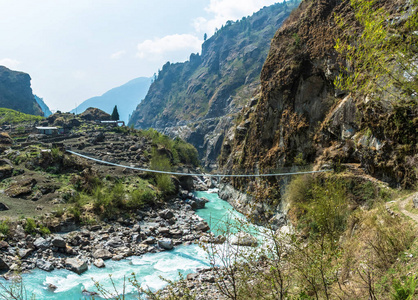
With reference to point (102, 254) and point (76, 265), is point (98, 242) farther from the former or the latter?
point (76, 265)

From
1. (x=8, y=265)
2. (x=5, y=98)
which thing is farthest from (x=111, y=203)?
Answer: (x=5, y=98)

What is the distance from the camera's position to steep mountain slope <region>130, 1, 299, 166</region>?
372 feet

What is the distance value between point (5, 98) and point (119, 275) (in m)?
117

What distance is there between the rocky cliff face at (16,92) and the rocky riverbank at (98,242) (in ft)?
347

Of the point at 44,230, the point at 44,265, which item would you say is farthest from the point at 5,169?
the point at 44,265

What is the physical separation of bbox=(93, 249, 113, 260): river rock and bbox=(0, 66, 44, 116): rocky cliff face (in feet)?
360

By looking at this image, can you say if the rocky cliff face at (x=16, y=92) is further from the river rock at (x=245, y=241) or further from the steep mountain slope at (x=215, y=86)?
the river rock at (x=245, y=241)

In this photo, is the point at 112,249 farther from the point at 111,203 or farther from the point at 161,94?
the point at 161,94

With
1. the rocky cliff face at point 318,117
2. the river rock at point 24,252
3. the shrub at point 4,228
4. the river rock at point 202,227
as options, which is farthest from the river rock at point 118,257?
the rocky cliff face at point 318,117

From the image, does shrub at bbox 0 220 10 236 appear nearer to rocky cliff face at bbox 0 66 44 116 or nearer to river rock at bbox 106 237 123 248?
river rock at bbox 106 237 123 248

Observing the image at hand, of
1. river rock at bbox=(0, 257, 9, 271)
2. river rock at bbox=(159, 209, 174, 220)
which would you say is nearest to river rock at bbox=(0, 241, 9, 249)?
river rock at bbox=(0, 257, 9, 271)

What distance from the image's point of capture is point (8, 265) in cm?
1333

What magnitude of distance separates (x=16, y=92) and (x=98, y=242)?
4554 inches

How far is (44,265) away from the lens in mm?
14148
